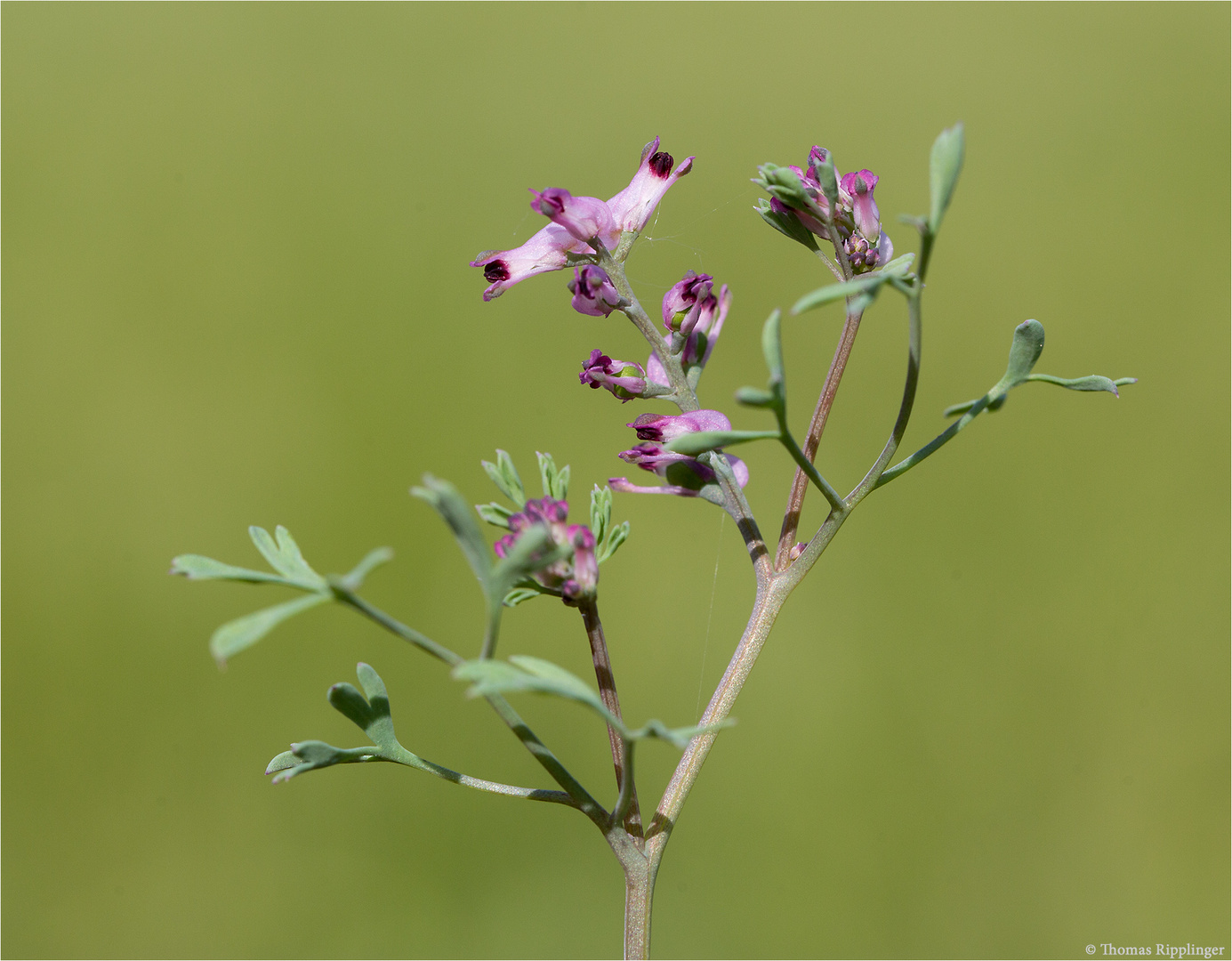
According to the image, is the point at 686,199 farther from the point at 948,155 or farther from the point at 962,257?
the point at 948,155

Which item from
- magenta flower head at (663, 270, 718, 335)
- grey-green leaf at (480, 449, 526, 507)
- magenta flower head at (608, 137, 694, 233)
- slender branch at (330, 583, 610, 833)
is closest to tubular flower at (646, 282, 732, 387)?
magenta flower head at (663, 270, 718, 335)

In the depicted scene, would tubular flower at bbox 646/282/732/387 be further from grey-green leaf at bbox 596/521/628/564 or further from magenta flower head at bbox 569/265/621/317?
grey-green leaf at bbox 596/521/628/564

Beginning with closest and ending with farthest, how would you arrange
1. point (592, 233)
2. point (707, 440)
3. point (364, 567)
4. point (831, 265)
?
1. point (364, 567)
2. point (707, 440)
3. point (592, 233)
4. point (831, 265)

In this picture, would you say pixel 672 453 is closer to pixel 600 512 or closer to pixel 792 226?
pixel 600 512

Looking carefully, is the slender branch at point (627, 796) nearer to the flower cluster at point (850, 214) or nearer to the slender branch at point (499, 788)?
the slender branch at point (499, 788)

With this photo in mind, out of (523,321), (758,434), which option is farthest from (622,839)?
(523,321)

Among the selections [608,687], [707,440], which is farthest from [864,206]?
[608,687]
